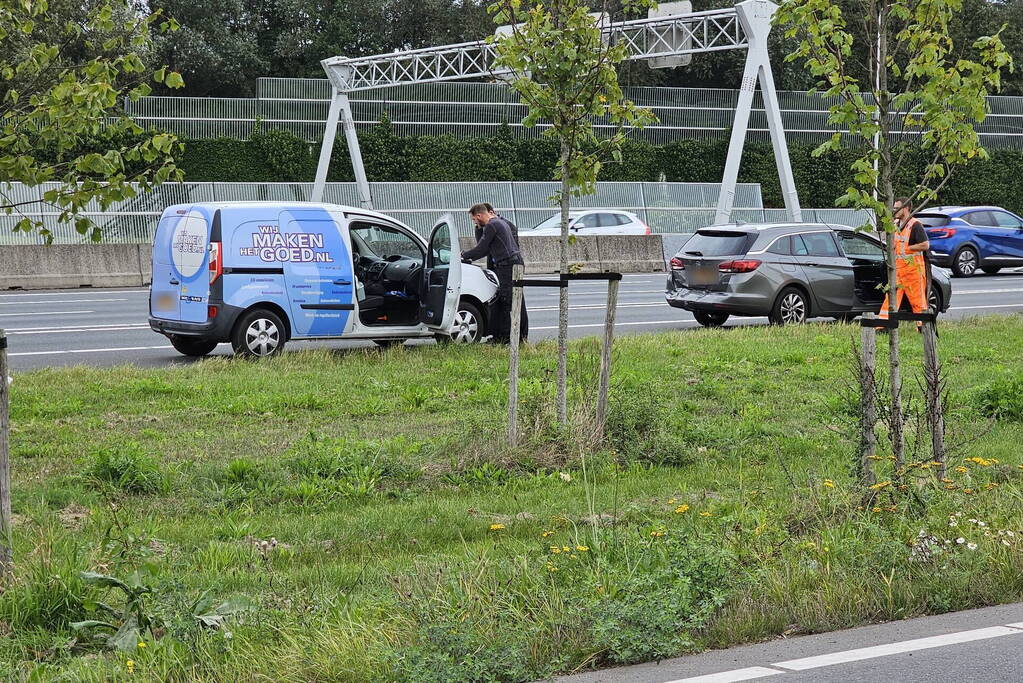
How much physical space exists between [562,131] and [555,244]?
22.6 metres

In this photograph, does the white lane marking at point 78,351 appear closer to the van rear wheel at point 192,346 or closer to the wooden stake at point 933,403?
the van rear wheel at point 192,346

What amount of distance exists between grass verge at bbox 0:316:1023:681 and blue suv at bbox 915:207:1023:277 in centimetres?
1919

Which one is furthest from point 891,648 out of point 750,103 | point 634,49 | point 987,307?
point 750,103

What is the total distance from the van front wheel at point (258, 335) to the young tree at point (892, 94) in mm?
8221

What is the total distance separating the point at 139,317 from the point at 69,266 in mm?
8814

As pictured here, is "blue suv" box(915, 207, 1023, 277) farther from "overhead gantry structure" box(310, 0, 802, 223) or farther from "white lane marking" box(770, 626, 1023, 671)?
"white lane marking" box(770, 626, 1023, 671)

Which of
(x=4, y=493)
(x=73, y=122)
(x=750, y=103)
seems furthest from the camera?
(x=750, y=103)

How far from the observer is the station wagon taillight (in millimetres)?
17531

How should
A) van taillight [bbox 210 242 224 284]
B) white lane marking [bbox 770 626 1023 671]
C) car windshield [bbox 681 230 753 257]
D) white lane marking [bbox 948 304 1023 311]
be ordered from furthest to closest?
white lane marking [bbox 948 304 1023 311], car windshield [bbox 681 230 753 257], van taillight [bbox 210 242 224 284], white lane marking [bbox 770 626 1023 671]

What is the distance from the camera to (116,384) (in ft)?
38.5

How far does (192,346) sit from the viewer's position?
14.8 metres

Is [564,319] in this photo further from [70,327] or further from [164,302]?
[70,327]

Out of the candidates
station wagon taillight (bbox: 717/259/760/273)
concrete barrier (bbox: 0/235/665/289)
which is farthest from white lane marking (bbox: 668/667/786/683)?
concrete barrier (bbox: 0/235/665/289)

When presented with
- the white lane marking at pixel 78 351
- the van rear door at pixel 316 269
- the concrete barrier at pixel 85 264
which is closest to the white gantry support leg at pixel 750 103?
the concrete barrier at pixel 85 264
